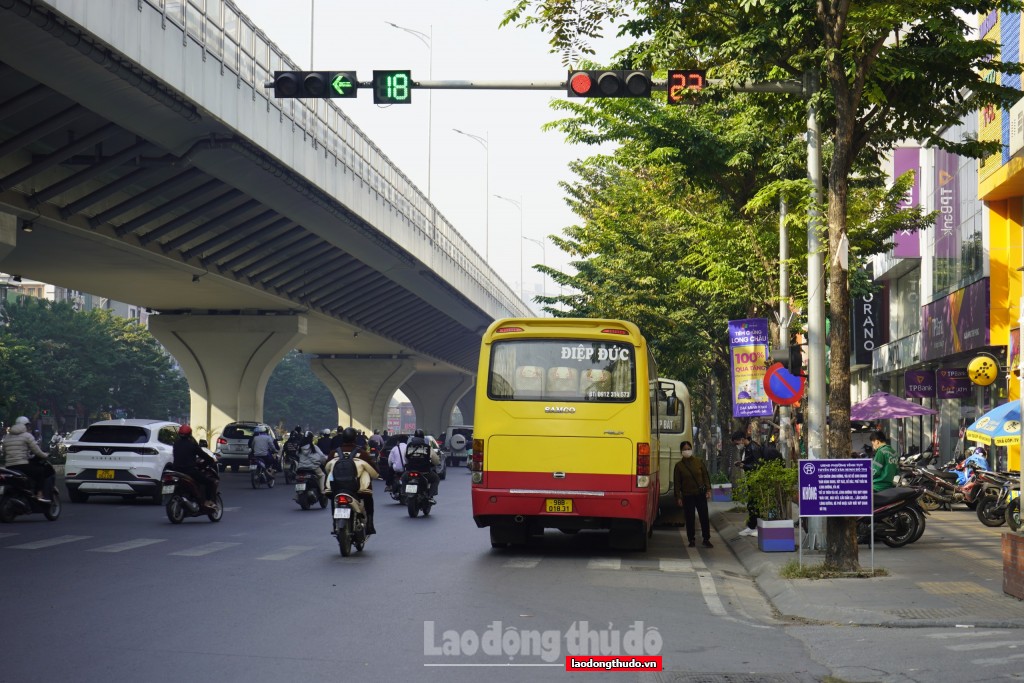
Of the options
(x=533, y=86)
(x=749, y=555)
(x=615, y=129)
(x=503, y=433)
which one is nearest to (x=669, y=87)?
(x=533, y=86)

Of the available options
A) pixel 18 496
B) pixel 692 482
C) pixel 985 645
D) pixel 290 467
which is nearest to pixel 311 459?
pixel 18 496

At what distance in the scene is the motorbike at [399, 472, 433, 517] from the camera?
24.6 m

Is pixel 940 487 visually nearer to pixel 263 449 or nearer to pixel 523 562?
pixel 523 562

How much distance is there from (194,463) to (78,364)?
64.5m

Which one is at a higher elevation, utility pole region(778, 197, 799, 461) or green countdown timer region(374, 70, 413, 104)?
green countdown timer region(374, 70, 413, 104)

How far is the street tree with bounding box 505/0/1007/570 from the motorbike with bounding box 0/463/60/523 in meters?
10.4

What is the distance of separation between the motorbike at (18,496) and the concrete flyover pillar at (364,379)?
6381 cm

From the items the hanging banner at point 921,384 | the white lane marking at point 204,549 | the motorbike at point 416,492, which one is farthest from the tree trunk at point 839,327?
the hanging banner at point 921,384

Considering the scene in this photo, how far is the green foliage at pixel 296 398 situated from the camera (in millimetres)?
126688

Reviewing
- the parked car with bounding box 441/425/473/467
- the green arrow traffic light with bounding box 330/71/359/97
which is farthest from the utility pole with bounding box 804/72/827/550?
the parked car with bounding box 441/425/473/467

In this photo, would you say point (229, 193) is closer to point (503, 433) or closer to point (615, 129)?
point (615, 129)

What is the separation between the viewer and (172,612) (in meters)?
10.8

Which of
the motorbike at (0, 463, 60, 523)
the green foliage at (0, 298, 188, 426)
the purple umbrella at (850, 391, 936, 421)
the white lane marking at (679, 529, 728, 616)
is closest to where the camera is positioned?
the white lane marking at (679, 529, 728, 616)

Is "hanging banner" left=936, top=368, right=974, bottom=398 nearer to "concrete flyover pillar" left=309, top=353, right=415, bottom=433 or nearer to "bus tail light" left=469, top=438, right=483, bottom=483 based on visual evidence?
"bus tail light" left=469, top=438, right=483, bottom=483
